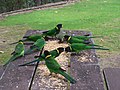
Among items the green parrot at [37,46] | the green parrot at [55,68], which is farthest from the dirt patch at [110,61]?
the green parrot at [55,68]

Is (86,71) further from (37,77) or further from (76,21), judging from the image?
(76,21)

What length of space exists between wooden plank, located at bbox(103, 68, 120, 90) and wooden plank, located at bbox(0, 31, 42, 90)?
0.79 metres

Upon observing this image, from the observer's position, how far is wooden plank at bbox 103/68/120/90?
3445mm

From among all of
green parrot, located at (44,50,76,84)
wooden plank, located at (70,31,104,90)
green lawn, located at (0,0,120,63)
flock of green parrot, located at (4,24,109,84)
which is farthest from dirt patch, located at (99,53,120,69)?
green parrot, located at (44,50,76,84)

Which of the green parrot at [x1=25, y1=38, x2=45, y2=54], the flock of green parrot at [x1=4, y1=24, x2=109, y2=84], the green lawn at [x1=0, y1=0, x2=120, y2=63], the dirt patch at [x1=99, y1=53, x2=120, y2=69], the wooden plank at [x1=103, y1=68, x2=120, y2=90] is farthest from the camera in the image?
the green lawn at [x1=0, y1=0, x2=120, y2=63]

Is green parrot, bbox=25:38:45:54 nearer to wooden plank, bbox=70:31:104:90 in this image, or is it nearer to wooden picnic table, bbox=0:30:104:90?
wooden picnic table, bbox=0:30:104:90

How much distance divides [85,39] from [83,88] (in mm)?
1440

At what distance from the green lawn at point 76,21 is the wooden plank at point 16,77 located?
3351 mm

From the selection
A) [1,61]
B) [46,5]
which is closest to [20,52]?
[1,61]

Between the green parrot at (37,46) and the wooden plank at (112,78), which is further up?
the green parrot at (37,46)

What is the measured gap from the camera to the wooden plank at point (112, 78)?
344 cm

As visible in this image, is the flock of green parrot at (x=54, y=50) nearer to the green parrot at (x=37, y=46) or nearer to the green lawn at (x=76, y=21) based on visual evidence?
the green parrot at (x=37, y=46)

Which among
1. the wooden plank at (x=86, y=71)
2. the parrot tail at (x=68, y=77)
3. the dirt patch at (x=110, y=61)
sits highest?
the parrot tail at (x=68, y=77)

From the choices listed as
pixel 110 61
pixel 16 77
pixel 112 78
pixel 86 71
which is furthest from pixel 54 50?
pixel 110 61
